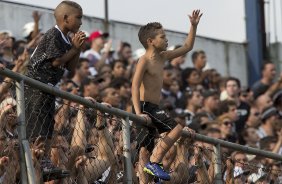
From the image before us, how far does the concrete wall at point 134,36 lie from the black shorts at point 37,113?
27.4 ft

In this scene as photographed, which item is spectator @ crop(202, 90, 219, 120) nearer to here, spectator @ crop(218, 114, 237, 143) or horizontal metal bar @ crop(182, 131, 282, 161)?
spectator @ crop(218, 114, 237, 143)

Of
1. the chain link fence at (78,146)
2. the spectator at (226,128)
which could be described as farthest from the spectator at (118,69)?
the chain link fence at (78,146)

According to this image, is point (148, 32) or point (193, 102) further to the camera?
point (193, 102)

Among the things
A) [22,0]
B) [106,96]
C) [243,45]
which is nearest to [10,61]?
[106,96]

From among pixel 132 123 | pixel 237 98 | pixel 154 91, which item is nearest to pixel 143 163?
pixel 132 123

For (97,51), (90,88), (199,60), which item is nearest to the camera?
(90,88)

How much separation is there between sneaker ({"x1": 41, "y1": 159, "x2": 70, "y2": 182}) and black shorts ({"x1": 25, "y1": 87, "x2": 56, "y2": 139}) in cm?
26

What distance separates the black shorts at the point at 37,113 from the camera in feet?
35.4

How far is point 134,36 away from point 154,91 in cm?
956

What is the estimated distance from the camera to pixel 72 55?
11320mm

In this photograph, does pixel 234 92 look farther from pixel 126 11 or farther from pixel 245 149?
pixel 245 149

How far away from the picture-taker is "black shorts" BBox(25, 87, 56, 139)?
1079 cm

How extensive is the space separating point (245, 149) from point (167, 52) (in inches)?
47.9

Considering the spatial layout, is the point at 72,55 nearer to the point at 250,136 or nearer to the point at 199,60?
the point at 250,136
